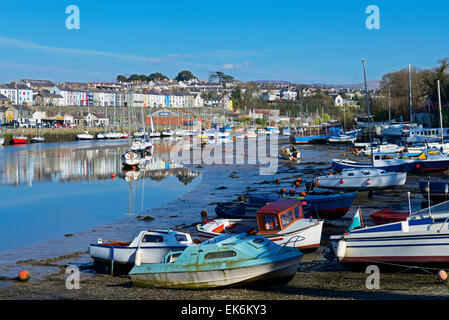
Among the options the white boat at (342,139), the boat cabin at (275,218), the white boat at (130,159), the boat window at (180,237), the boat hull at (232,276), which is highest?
the white boat at (342,139)

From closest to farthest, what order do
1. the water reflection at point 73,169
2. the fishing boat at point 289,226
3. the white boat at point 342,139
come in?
1. the fishing boat at point 289,226
2. the water reflection at point 73,169
3. the white boat at point 342,139

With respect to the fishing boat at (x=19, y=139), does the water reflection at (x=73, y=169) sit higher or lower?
lower

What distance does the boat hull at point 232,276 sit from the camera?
14.4m

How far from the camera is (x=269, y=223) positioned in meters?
18.8

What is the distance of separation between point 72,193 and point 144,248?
23.8m

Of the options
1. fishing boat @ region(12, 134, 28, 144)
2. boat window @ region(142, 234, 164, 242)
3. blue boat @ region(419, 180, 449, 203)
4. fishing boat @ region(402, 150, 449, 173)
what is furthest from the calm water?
fishing boat @ region(12, 134, 28, 144)

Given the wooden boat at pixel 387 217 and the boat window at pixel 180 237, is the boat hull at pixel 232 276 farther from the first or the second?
Answer: the wooden boat at pixel 387 217

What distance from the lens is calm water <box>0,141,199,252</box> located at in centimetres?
2766

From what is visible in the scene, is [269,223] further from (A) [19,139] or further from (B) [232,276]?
(A) [19,139]

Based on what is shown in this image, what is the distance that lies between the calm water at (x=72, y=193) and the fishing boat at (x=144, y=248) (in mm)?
6946

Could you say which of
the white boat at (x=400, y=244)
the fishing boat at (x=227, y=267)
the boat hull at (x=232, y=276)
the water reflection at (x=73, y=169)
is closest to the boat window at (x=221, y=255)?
the fishing boat at (x=227, y=267)

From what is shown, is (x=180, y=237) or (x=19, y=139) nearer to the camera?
(x=180, y=237)

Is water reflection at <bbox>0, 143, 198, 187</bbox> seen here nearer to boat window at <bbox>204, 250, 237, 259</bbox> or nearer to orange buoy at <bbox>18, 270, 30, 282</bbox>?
orange buoy at <bbox>18, 270, 30, 282</bbox>

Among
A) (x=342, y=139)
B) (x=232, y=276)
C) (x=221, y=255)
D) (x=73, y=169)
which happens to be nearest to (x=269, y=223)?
(x=221, y=255)
